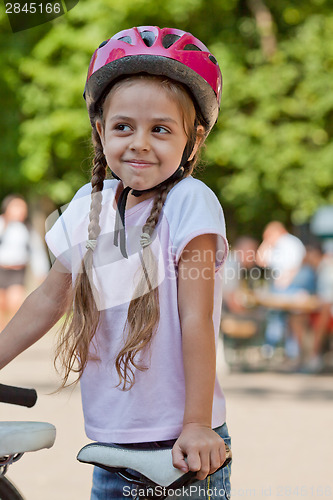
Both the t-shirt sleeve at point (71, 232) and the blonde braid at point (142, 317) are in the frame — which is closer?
the blonde braid at point (142, 317)

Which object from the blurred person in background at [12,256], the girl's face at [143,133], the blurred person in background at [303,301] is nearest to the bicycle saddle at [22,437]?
the girl's face at [143,133]

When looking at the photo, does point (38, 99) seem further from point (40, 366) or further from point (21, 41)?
point (40, 366)

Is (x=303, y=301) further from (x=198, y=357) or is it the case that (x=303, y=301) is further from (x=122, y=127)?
(x=198, y=357)

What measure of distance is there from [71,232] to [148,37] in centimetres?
58

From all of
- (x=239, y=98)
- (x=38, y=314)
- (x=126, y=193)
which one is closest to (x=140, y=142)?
(x=126, y=193)

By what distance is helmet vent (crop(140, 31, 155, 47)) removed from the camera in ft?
7.52

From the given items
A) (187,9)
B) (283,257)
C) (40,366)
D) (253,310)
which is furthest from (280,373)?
(187,9)

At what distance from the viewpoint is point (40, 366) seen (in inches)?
378

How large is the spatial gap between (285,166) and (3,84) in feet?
19.9

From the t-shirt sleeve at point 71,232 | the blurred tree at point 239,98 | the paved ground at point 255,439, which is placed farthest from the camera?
the blurred tree at point 239,98

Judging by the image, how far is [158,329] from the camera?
2.09m

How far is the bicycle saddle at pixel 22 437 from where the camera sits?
78.7 inches

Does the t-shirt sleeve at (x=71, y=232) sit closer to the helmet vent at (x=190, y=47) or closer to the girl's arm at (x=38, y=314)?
the girl's arm at (x=38, y=314)

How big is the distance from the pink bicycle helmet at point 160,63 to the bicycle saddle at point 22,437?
887 mm
